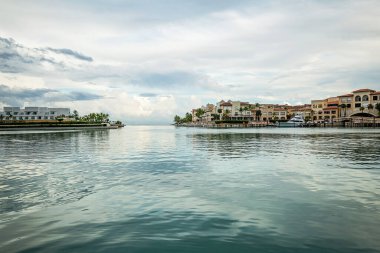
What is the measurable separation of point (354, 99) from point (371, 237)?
183 meters

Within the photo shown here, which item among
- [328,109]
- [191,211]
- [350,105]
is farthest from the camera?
[328,109]

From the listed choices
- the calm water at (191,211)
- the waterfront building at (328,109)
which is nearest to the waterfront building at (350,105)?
the waterfront building at (328,109)

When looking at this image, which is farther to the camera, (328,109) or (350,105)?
(328,109)

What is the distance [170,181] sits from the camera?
18.1m

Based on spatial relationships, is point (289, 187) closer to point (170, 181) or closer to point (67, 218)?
point (170, 181)

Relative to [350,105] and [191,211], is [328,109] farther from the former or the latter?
[191,211]

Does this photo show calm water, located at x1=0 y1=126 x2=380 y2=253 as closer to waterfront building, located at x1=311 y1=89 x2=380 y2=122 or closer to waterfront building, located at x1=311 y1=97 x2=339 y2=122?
waterfront building, located at x1=311 y1=89 x2=380 y2=122

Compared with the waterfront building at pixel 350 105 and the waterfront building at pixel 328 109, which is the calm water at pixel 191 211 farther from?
the waterfront building at pixel 328 109

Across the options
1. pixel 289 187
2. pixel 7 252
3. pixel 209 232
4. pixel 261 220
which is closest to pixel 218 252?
pixel 209 232

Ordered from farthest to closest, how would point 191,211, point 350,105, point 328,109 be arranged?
point 328,109 < point 350,105 < point 191,211

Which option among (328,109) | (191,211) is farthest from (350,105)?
(191,211)

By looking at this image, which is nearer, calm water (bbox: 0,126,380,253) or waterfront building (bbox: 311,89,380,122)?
calm water (bbox: 0,126,380,253)

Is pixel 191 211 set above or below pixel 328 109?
below

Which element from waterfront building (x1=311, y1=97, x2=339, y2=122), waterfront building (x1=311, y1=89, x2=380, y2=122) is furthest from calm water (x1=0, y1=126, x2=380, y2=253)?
waterfront building (x1=311, y1=97, x2=339, y2=122)
